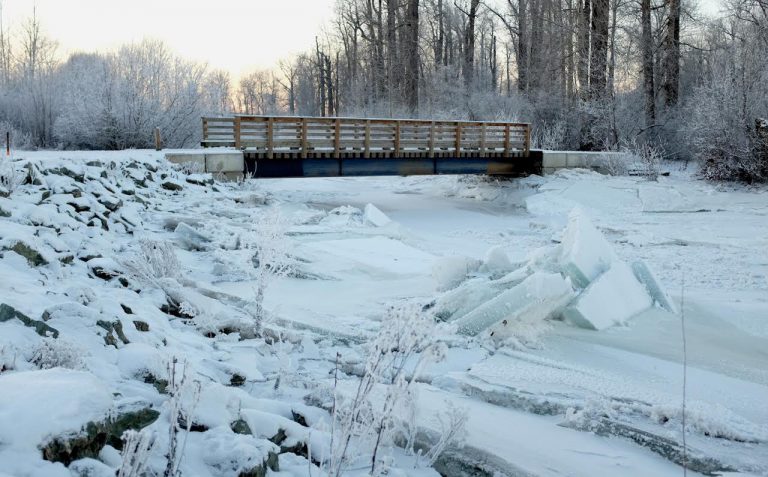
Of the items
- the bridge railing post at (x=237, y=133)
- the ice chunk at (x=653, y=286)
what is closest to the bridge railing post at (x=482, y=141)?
the bridge railing post at (x=237, y=133)

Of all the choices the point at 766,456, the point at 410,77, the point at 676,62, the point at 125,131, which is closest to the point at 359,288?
the point at 766,456

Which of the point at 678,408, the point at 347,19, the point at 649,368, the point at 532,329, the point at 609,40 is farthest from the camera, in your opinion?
the point at 347,19

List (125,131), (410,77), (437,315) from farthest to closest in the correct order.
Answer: (410,77) → (125,131) → (437,315)

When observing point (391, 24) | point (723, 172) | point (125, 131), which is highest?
point (391, 24)

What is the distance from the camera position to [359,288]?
8016 millimetres

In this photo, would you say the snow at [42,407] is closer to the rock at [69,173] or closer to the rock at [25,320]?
the rock at [25,320]

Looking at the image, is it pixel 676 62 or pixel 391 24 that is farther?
pixel 391 24

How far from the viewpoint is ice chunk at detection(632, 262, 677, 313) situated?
7.17m

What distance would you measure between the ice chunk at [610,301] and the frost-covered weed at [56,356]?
14.5ft

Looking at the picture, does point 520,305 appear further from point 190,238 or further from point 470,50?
point 470,50

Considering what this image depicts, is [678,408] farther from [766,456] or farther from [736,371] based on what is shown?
[736,371]

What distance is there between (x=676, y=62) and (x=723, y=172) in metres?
9.71

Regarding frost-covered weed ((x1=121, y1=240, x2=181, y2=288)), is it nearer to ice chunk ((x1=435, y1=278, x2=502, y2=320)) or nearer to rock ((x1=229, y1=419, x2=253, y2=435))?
ice chunk ((x1=435, y1=278, x2=502, y2=320))

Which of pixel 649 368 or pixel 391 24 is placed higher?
pixel 391 24
